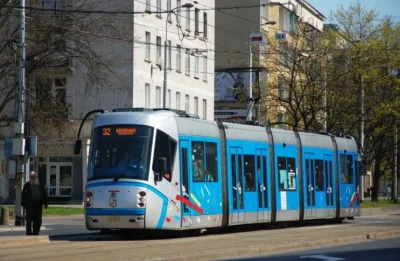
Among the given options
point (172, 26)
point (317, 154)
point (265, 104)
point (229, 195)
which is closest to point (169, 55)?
point (172, 26)

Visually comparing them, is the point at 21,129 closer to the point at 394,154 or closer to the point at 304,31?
the point at 304,31

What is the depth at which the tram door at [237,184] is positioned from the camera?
99.6ft

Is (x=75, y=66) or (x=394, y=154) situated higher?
(x=75, y=66)

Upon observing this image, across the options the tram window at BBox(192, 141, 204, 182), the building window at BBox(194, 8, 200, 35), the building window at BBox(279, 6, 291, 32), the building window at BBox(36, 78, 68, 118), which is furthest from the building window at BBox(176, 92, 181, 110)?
the tram window at BBox(192, 141, 204, 182)

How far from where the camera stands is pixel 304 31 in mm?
57781

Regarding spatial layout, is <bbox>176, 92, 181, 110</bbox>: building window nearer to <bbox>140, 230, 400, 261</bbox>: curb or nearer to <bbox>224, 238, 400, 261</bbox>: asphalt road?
<bbox>140, 230, 400, 261</bbox>: curb

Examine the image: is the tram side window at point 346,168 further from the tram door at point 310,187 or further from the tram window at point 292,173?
the tram window at point 292,173

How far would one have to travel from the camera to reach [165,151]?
26906mm

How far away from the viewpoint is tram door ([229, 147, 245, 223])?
30.3m

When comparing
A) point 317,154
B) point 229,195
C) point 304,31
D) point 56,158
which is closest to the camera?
point 229,195

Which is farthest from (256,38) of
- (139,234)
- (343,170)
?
(139,234)

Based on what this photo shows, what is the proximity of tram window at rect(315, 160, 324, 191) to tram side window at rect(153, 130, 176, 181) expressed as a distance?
11.0 meters

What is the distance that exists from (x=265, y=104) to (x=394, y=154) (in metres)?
11.6

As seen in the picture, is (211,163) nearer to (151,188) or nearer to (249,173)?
(249,173)
